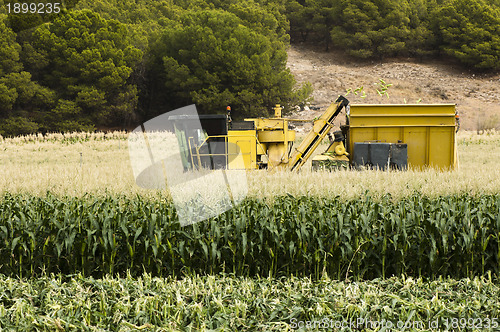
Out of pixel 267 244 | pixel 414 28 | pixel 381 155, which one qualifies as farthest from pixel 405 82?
pixel 267 244

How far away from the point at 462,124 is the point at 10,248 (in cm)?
5010

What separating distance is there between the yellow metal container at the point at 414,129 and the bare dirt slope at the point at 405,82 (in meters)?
38.1

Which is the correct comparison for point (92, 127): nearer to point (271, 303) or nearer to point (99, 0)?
point (99, 0)

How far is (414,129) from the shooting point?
14.7m

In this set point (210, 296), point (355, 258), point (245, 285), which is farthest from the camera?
point (355, 258)

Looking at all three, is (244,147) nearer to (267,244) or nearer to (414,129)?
(414,129)

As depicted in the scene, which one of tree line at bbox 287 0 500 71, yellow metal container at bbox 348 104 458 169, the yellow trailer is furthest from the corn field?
tree line at bbox 287 0 500 71

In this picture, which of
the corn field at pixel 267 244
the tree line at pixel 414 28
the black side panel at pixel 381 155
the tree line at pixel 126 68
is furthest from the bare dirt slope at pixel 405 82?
the corn field at pixel 267 244

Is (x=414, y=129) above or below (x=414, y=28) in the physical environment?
below

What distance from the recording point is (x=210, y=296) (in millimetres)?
5609

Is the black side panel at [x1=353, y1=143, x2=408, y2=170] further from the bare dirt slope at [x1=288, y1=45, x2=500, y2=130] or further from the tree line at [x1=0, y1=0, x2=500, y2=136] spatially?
the bare dirt slope at [x1=288, y1=45, x2=500, y2=130]

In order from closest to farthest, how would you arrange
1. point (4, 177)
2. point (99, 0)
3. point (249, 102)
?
point (4, 177), point (249, 102), point (99, 0)

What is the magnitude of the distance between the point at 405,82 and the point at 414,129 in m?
49.1

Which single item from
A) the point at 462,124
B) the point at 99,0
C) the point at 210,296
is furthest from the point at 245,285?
the point at 99,0
